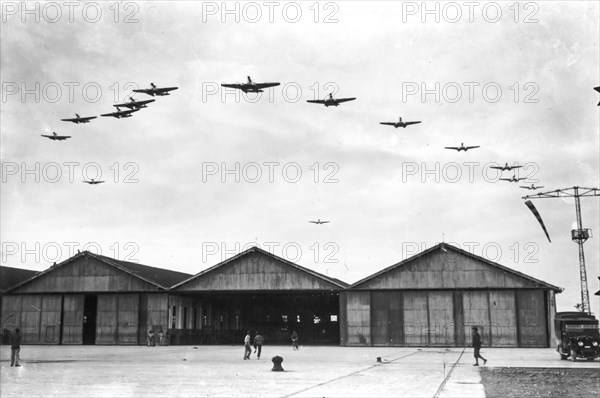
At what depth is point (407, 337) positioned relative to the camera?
50.1 meters

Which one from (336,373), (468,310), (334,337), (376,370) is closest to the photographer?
(336,373)

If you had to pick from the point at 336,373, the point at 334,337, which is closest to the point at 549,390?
the point at 336,373

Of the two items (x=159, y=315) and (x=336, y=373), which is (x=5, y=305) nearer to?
(x=159, y=315)

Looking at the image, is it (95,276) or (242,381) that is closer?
(242,381)

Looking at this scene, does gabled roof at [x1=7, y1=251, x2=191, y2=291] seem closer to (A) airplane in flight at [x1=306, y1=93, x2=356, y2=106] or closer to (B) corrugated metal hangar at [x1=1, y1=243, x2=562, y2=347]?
(B) corrugated metal hangar at [x1=1, y1=243, x2=562, y2=347]

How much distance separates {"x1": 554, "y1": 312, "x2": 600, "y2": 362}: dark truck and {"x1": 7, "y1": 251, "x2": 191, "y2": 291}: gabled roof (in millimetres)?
30591

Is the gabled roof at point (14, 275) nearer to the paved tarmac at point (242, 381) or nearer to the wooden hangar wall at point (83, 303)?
the wooden hangar wall at point (83, 303)

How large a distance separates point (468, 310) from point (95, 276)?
94.9 feet

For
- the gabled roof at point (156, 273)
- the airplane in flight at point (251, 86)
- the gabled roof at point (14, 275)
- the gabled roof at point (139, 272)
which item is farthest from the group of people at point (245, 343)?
the gabled roof at point (14, 275)

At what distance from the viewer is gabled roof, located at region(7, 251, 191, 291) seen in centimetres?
5391

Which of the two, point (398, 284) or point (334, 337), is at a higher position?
point (398, 284)

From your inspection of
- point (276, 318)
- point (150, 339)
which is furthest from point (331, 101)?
point (276, 318)

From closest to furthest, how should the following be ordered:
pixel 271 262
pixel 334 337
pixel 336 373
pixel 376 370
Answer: pixel 336 373, pixel 376 370, pixel 271 262, pixel 334 337

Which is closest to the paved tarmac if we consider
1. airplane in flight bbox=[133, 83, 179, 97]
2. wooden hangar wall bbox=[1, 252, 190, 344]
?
airplane in flight bbox=[133, 83, 179, 97]
